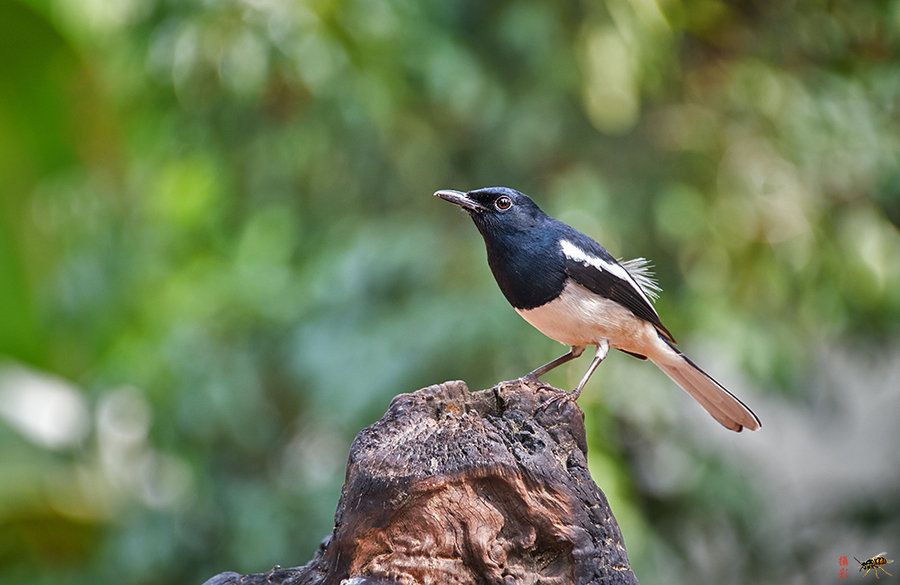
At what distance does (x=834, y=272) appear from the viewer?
519 centimetres

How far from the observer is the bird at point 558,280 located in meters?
2.67

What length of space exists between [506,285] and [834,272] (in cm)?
316

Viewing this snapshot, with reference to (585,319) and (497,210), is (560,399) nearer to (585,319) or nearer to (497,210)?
(585,319)

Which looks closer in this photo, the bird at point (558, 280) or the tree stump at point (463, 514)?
the tree stump at point (463, 514)

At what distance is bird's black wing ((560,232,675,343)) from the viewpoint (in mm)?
2689

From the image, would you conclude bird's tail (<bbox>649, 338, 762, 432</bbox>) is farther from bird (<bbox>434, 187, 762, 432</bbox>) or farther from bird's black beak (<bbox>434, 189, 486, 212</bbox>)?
bird's black beak (<bbox>434, 189, 486, 212</bbox>)

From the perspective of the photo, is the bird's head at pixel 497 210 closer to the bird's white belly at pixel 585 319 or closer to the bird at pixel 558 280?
the bird at pixel 558 280

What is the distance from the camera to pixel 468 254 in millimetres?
5090

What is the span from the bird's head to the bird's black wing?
5.3 inches

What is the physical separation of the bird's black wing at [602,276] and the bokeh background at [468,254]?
178 cm

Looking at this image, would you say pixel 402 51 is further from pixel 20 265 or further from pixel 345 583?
pixel 345 583

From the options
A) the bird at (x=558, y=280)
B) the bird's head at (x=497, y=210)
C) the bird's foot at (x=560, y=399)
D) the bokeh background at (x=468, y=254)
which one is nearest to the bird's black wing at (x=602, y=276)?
the bird at (x=558, y=280)

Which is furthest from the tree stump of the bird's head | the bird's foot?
the bird's head

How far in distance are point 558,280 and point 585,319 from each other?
14 centimetres
